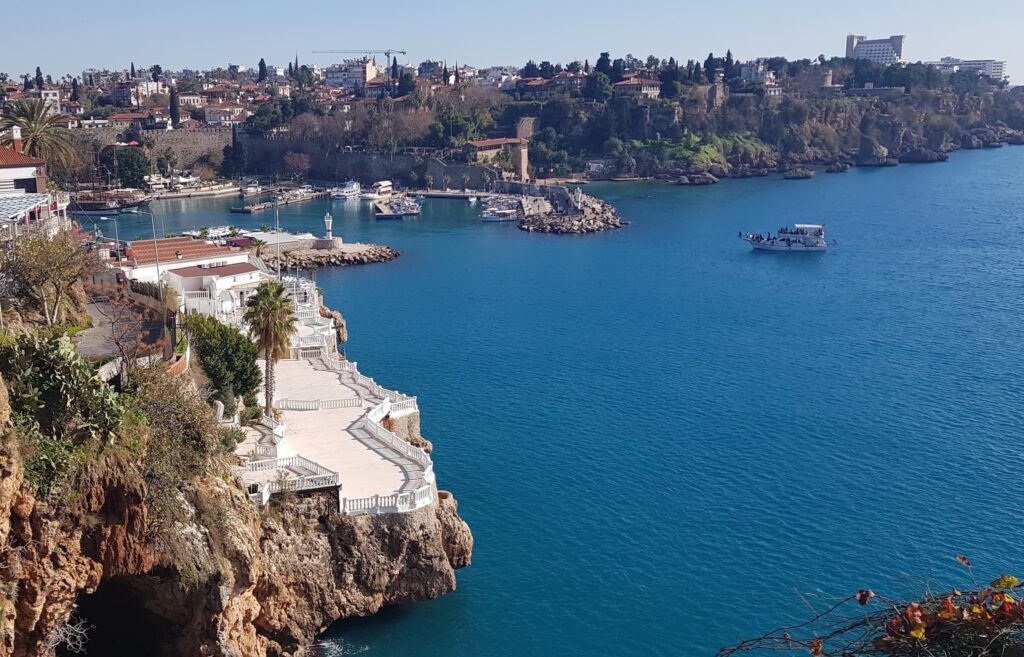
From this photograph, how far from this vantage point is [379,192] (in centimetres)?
12025

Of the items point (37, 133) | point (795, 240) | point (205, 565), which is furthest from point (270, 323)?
point (795, 240)

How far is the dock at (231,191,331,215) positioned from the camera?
104m

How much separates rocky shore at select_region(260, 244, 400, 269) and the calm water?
2832 millimetres

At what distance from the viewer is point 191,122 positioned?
14425cm

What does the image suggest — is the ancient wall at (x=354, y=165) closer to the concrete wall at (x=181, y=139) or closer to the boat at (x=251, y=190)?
the concrete wall at (x=181, y=139)

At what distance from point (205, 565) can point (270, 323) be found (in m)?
10.3

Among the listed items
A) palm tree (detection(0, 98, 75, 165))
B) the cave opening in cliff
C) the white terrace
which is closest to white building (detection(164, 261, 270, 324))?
the white terrace

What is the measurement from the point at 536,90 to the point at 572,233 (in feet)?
259

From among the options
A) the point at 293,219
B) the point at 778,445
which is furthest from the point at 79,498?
the point at 293,219

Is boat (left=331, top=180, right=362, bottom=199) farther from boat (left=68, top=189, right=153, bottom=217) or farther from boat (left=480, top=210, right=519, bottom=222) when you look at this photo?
boat (left=480, top=210, right=519, bottom=222)

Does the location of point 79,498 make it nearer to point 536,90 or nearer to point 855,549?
point 855,549

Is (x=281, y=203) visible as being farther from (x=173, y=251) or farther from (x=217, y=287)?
(x=217, y=287)

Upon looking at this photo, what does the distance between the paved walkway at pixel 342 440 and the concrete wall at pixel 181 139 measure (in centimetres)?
10424

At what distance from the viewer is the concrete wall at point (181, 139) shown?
126 metres
